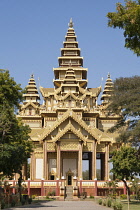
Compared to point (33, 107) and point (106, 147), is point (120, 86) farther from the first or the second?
point (33, 107)

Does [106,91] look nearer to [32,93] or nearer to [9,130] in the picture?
[32,93]

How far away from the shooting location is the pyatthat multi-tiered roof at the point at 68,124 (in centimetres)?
4981

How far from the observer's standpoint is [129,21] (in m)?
12.1

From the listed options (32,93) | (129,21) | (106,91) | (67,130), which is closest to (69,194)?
(67,130)

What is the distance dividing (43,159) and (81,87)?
18.0m

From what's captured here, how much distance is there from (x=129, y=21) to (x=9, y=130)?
1747 centimetres

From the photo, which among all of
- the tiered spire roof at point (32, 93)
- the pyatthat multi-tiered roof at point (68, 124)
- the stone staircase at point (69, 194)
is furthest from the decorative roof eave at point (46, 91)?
the stone staircase at point (69, 194)

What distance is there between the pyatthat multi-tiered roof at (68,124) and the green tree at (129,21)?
94.3 ft

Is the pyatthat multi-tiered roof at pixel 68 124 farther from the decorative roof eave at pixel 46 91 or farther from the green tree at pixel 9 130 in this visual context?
the green tree at pixel 9 130

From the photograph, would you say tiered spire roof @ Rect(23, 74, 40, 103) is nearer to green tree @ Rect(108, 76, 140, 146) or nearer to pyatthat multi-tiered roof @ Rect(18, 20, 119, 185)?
pyatthat multi-tiered roof @ Rect(18, 20, 119, 185)

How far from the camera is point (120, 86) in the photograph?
1480 inches

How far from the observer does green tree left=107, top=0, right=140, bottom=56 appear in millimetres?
11766

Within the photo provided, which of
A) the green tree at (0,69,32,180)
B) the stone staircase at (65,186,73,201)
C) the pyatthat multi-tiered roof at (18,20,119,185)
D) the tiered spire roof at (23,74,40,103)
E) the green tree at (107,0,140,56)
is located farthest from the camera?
the tiered spire roof at (23,74,40,103)

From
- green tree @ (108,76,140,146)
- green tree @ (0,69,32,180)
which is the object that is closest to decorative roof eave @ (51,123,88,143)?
green tree @ (108,76,140,146)
